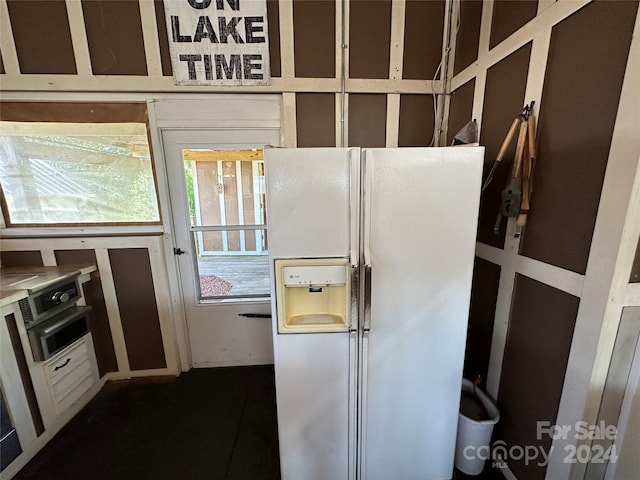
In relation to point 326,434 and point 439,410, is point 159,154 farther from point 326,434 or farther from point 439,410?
point 439,410

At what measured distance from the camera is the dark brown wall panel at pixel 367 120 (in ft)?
6.24

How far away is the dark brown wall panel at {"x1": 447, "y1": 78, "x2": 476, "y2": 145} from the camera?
1.63 m

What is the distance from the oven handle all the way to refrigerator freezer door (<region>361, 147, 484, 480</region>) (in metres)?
1.87

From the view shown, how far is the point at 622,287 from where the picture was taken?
2.84 feet

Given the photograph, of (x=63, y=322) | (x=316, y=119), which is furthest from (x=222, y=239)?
(x=316, y=119)

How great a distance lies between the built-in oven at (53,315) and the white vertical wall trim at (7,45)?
1.41 metres

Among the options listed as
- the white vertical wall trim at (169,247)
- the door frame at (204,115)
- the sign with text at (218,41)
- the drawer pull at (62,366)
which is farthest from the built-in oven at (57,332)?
the sign with text at (218,41)

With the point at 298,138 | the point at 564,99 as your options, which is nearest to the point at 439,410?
the point at 564,99

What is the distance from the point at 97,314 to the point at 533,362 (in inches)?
113

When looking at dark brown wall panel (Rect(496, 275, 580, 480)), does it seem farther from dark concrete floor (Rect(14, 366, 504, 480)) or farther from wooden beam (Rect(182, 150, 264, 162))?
wooden beam (Rect(182, 150, 264, 162))

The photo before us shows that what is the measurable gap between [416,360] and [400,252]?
542 millimetres

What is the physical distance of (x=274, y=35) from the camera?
1.77 metres

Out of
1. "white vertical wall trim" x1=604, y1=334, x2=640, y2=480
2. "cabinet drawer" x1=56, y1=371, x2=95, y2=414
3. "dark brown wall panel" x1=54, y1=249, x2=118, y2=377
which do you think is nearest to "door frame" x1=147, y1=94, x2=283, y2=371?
"dark brown wall panel" x1=54, y1=249, x2=118, y2=377

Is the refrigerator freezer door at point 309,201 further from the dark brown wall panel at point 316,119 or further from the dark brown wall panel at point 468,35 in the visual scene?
the dark brown wall panel at point 468,35
